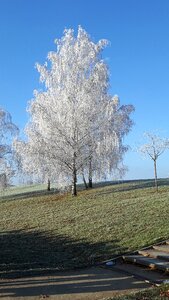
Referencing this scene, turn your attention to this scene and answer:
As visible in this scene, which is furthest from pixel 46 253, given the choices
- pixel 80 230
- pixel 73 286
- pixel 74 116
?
pixel 74 116

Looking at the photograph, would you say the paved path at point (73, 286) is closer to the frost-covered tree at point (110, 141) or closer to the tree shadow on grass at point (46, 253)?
the tree shadow on grass at point (46, 253)

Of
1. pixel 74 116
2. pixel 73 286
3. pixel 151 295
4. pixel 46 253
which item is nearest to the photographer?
pixel 151 295

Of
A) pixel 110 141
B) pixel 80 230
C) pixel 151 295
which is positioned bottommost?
pixel 151 295

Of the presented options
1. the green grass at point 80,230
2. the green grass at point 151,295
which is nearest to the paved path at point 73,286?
the green grass at point 151,295

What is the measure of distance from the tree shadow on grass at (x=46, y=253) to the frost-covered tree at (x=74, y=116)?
1063cm

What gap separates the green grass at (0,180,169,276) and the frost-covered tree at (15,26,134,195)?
3719mm

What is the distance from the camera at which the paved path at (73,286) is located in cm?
934

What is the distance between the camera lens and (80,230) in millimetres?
17500

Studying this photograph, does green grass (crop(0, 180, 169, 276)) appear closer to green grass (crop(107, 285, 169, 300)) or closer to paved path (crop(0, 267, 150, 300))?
paved path (crop(0, 267, 150, 300))

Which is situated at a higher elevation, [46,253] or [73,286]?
[46,253]

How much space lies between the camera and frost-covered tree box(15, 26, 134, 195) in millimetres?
28422

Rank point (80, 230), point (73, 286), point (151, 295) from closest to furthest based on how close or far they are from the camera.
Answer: point (151, 295) → point (73, 286) → point (80, 230)

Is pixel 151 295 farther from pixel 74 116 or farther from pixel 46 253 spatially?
pixel 74 116

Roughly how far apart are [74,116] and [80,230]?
12.0 m
